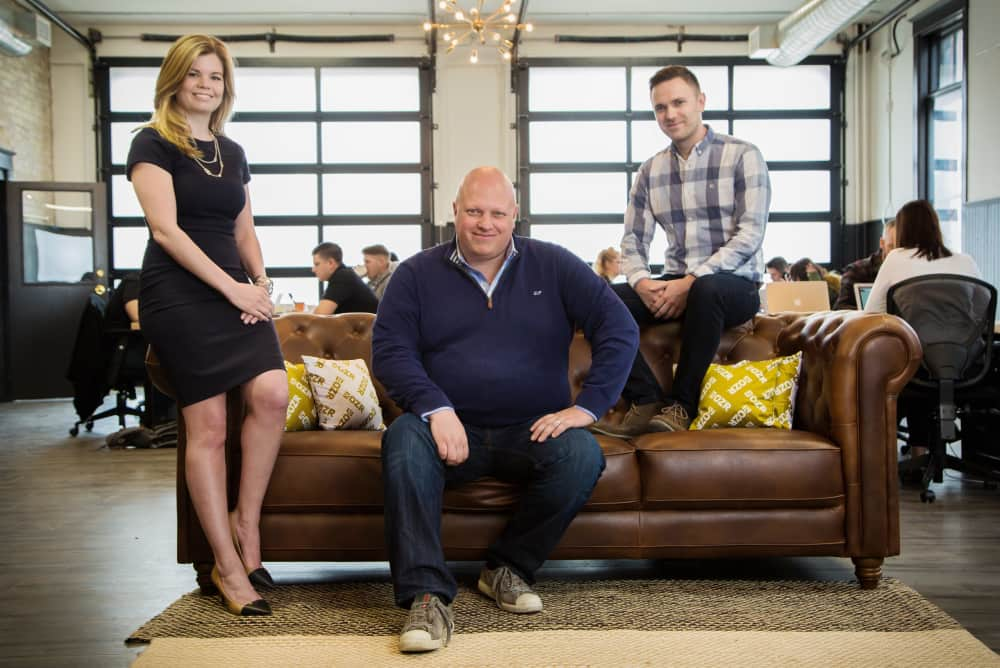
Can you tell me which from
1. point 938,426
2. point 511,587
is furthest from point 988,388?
point 511,587

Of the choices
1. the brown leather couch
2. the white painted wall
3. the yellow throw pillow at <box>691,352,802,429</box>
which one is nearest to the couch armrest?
the brown leather couch

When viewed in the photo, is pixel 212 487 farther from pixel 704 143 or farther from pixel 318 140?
pixel 318 140

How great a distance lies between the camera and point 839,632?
7.25 ft

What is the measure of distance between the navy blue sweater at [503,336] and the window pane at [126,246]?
28.5ft

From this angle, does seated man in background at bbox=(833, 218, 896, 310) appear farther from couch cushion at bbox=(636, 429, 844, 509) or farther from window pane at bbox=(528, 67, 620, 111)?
window pane at bbox=(528, 67, 620, 111)

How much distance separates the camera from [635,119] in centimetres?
1022

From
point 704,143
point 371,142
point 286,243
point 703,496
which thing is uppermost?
point 371,142

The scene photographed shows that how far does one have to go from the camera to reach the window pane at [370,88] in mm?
10195

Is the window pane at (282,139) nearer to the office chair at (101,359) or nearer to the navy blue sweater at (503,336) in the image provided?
the office chair at (101,359)

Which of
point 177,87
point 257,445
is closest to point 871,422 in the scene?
point 257,445

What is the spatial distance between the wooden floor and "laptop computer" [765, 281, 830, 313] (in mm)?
1526

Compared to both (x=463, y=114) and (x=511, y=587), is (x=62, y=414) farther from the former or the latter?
(x=511, y=587)

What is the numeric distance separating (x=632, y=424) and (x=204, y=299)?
4.59 feet

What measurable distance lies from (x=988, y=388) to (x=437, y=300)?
303cm
